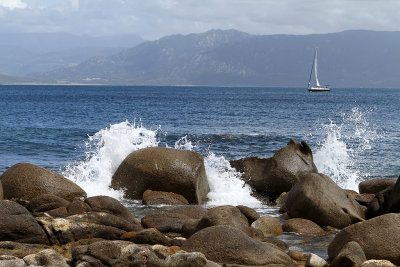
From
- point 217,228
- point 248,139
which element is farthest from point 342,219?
point 248,139

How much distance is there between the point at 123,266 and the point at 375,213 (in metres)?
7.63

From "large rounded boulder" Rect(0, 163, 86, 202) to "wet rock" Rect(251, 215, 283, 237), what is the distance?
4598 mm

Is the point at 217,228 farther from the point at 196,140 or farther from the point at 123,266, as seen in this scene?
the point at 196,140

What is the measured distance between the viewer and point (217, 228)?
9.41 m

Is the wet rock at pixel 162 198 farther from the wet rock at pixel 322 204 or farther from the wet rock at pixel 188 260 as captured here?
the wet rock at pixel 188 260

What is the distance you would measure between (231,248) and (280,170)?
8.50m

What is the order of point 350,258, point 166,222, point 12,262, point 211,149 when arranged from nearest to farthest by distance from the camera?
point 12,262
point 350,258
point 166,222
point 211,149

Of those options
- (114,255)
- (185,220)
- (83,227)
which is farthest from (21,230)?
(185,220)

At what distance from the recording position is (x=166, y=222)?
456 inches

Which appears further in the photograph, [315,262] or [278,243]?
[278,243]

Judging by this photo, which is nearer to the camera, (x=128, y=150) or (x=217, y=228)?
(x=217, y=228)

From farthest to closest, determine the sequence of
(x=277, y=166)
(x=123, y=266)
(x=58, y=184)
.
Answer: (x=277, y=166)
(x=58, y=184)
(x=123, y=266)

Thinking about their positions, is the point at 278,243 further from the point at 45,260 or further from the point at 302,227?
the point at 45,260

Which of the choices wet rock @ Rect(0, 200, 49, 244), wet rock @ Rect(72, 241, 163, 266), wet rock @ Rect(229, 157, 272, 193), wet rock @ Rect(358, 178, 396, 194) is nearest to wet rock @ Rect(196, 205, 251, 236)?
wet rock @ Rect(72, 241, 163, 266)
